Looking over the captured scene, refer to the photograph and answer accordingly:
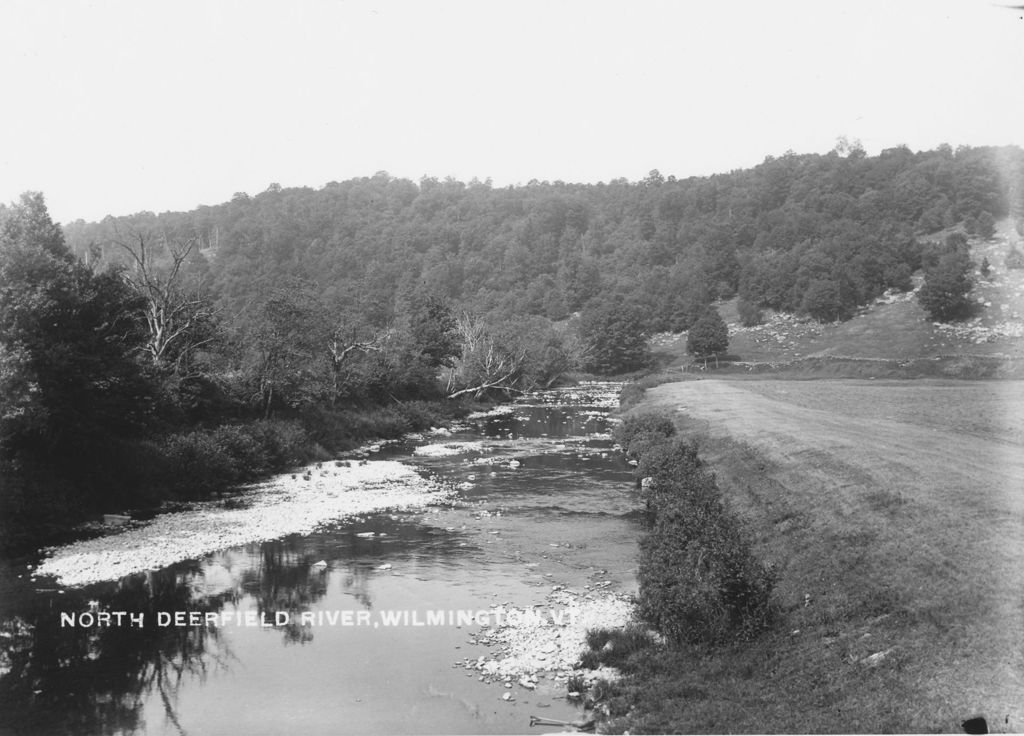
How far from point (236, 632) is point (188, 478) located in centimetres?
1645

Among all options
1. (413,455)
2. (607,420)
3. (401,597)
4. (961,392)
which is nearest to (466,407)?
(607,420)

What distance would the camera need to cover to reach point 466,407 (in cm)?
7200

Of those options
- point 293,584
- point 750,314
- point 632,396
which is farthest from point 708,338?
point 293,584

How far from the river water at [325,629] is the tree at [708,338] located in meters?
101

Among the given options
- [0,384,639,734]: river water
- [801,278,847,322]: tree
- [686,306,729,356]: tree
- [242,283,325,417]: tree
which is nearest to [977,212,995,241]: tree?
[801,278,847,322]: tree

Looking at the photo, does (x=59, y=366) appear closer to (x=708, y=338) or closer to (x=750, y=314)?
(x=708, y=338)

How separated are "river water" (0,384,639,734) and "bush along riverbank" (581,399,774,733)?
1.12m

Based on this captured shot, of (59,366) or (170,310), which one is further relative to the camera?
(170,310)

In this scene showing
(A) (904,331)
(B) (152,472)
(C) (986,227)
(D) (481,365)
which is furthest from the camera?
(C) (986,227)

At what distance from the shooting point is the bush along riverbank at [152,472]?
23312mm

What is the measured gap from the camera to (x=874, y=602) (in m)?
13.4

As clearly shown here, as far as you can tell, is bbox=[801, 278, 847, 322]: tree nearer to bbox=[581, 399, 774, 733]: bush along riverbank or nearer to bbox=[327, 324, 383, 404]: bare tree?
bbox=[327, 324, 383, 404]: bare tree

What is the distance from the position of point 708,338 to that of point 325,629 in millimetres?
117249

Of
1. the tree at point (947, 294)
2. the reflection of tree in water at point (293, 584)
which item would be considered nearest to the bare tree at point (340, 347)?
the reflection of tree in water at point (293, 584)
